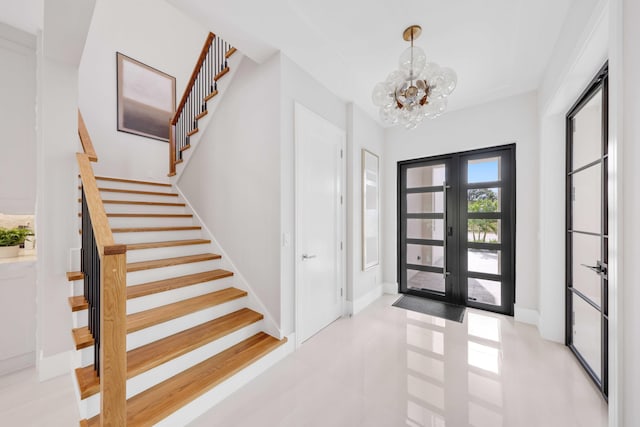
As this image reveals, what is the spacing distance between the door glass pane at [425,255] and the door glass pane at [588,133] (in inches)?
73.4

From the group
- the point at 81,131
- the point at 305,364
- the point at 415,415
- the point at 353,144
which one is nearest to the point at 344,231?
the point at 353,144

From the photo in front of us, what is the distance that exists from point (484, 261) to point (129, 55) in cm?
685

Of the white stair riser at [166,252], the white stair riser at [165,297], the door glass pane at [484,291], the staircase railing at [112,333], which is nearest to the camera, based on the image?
the staircase railing at [112,333]

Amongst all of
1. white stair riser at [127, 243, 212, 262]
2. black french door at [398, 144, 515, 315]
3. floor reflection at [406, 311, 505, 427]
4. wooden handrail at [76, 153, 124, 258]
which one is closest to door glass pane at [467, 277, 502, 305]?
black french door at [398, 144, 515, 315]

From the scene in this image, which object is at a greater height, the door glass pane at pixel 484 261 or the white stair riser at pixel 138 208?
the white stair riser at pixel 138 208

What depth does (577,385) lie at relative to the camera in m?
1.85

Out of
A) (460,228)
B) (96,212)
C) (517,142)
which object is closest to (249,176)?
(96,212)

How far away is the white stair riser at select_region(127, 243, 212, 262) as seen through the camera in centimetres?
242

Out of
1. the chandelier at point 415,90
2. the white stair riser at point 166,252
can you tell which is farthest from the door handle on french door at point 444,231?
the white stair riser at point 166,252

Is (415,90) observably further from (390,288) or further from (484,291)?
(390,288)

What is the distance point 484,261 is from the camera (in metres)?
3.32

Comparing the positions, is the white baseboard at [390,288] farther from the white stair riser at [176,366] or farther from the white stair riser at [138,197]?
the white stair riser at [138,197]

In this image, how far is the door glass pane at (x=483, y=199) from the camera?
128 inches

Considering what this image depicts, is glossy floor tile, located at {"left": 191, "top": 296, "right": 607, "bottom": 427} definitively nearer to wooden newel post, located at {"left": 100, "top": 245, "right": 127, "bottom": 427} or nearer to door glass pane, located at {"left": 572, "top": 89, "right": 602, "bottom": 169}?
wooden newel post, located at {"left": 100, "top": 245, "right": 127, "bottom": 427}
